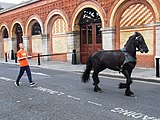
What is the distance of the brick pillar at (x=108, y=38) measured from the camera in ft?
50.8

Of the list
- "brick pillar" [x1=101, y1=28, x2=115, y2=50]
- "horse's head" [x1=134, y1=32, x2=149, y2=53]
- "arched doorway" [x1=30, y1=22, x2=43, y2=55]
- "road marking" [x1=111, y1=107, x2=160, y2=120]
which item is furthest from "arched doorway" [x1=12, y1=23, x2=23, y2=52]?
"road marking" [x1=111, y1=107, x2=160, y2=120]

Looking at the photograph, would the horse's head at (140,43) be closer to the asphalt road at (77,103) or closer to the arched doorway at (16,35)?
the asphalt road at (77,103)

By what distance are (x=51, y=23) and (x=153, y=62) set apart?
1120cm

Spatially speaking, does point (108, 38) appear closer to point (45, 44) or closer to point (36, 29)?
point (45, 44)

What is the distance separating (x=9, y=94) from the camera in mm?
7645

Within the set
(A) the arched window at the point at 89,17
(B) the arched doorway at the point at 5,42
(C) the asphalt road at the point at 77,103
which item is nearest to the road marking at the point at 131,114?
(C) the asphalt road at the point at 77,103

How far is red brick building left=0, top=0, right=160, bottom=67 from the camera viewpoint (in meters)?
13.9

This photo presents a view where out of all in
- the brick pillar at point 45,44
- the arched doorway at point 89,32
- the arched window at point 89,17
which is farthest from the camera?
the brick pillar at point 45,44

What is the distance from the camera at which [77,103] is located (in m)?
6.38

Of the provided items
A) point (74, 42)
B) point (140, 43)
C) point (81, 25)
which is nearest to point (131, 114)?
point (140, 43)

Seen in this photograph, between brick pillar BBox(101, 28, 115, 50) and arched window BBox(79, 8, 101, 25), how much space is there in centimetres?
165

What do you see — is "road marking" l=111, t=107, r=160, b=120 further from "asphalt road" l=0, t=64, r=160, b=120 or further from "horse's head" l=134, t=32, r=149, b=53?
"horse's head" l=134, t=32, r=149, b=53

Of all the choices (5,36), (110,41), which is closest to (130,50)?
(110,41)

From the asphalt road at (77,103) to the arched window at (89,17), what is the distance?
30.8 ft
